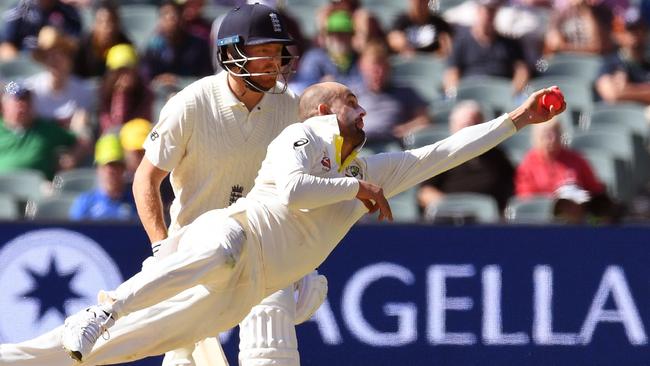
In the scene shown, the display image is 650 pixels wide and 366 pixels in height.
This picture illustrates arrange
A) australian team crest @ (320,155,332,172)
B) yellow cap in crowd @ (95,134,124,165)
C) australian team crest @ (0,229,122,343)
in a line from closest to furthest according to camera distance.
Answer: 1. australian team crest @ (320,155,332,172)
2. australian team crest @ (0,229,122,343)
3. yellow cap in crowd @ (95,134,124,165)

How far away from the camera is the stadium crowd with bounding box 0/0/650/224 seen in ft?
34.1

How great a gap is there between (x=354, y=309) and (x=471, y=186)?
6.97 ft

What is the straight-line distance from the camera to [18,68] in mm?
12273

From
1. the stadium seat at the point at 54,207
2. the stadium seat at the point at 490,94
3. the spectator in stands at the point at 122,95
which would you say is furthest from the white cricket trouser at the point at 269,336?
the stadium seat at the point at 490,94

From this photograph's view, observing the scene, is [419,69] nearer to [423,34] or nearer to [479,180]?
[423,34]

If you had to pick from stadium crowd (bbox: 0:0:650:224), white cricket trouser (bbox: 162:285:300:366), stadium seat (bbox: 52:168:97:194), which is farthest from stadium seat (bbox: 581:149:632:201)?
white cricket trouser (bbox: 162:285:300:366)

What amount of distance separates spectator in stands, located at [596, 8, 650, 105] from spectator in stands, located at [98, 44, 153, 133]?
11.5 ft

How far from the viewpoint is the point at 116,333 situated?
6.40 m

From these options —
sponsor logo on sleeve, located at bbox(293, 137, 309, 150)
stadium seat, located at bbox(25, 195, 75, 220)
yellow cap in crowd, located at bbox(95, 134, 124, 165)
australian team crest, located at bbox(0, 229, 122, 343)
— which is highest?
yellow cap in crowd, located at bbox(95, 134, 124, 165)

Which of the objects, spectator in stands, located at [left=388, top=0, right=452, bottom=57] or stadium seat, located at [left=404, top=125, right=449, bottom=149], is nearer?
stadium seat, located at [left=404, top=125, right=449, bottom=149]

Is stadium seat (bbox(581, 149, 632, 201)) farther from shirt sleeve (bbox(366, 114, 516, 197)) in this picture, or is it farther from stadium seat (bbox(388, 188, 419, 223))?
shirt sleeve (bbox(366, 114, 516, 197))

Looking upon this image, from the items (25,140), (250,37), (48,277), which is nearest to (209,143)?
(250,37)

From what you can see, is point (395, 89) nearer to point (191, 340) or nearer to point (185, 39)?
point (185, 39)

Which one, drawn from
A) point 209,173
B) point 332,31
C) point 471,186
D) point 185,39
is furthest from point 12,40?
point 209,173
